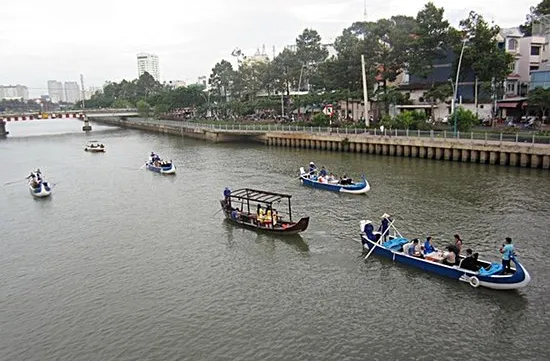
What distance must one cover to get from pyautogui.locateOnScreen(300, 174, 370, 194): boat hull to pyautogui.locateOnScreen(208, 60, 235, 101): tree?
85.0 meters

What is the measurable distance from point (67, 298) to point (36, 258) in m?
7.19

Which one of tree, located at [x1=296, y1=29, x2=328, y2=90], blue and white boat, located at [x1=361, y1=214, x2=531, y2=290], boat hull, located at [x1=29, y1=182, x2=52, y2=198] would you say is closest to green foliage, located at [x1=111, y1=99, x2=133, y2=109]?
tree, located at [x1=296, y1=29, x2=328, y2=90]

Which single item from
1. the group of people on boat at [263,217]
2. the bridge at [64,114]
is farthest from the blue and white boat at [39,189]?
the bridge at [64,114]

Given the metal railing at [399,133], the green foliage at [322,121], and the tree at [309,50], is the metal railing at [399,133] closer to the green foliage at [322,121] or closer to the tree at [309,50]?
the green foliage at [322,121]

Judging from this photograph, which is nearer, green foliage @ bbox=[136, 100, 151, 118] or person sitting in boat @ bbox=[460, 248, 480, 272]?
person sitting in boat @ bbox=[460, 248, 480, 272]

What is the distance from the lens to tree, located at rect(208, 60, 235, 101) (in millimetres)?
126012

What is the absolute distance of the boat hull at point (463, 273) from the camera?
68.9 feet

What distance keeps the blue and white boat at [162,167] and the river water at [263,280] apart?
8.63 m

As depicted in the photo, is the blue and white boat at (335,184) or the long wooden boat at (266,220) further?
the blue and white boat at (335,184)

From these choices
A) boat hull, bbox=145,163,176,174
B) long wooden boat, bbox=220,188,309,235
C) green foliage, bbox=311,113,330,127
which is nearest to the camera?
long wooden boat, bbox=220,188,309,235

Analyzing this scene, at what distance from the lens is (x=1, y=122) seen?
120 meters

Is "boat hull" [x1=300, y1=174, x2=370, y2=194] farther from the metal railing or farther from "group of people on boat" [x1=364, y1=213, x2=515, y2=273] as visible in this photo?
the metal railing

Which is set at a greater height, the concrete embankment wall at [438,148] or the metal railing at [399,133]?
the metal railing at [399,133]

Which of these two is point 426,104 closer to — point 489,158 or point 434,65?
point 434,65
